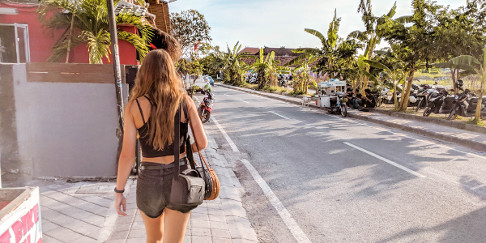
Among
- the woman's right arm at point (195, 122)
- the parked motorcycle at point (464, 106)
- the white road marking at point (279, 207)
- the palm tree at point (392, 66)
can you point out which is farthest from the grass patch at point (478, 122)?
the woman's right arm at point (195, 122)

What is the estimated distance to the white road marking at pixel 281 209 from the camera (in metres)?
4.49

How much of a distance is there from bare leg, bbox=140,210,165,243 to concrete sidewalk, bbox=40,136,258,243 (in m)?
1.22

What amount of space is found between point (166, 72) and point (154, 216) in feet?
3.20

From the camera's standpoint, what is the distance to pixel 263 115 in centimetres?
1628

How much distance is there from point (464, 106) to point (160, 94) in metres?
14.4

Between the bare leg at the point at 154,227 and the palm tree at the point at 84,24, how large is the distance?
219 inches

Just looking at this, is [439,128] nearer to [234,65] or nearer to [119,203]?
[119,203]

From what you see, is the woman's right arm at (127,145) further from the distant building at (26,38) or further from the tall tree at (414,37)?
the tall tree at (414,37)

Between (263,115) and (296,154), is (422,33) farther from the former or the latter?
(296,154)

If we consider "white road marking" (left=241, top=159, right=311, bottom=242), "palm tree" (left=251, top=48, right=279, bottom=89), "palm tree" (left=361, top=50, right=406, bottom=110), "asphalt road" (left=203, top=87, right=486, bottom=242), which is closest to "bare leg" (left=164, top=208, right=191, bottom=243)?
"asphalt road" (left=203, top=87, right=486, bottom=242)

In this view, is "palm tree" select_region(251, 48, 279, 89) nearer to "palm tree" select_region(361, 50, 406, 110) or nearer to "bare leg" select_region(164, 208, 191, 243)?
"palm tree" select_region(361, 50, 406, 110)

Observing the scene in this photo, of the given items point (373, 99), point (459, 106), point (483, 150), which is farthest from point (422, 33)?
point (483, 150)

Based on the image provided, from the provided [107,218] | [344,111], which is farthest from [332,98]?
[107,218]

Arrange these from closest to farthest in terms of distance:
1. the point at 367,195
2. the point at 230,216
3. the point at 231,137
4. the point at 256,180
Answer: the point at 230,216
the point at 367,195
the point at 256,180
the point at 231,137
